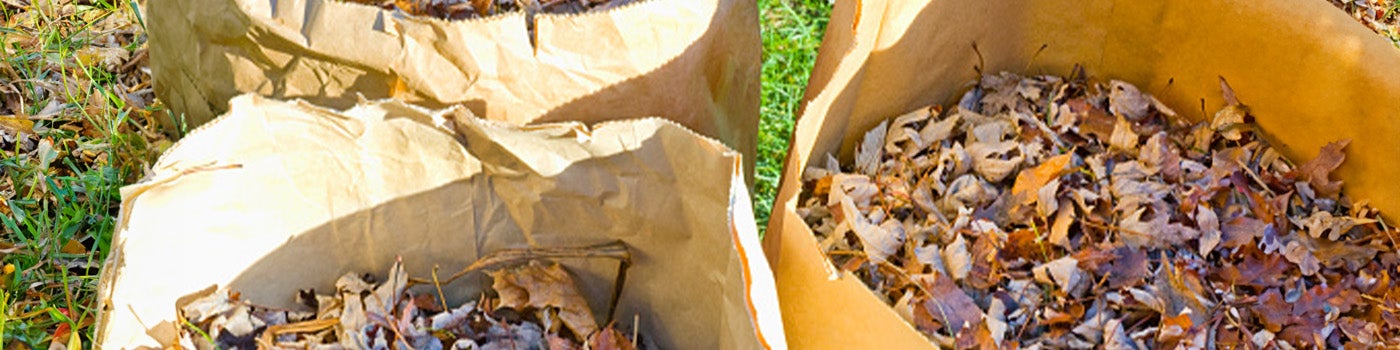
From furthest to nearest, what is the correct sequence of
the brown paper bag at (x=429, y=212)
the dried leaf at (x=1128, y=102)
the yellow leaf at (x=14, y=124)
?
the dried leaf at (x=1128, y=102)
the yellow leaf at (x=14, y=124)
the brown paper bag at (x=429, y=212)

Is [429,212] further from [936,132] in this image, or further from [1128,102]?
[1128,102]

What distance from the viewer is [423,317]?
149 centimetres

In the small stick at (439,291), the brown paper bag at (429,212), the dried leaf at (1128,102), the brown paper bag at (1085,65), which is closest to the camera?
the brown paper bag at (429,212)

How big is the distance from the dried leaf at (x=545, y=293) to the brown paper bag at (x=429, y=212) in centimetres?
4

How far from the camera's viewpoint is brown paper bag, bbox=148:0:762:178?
136cm

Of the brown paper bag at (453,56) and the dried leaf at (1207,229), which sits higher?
the brown paper bag at (453,56)

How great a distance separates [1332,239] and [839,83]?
697 mm

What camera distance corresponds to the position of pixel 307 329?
140cm

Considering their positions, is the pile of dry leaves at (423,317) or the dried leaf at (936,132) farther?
the dried leaf at (936,132)

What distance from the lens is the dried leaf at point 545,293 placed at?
4.87 feet

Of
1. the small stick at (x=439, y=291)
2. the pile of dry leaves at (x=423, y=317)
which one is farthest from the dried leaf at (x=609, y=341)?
the small stick at (x=439, y=291)

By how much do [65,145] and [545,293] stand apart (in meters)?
0.71

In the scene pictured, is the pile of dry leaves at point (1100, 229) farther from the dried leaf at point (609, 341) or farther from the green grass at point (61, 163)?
the green grass at point (61, 163)

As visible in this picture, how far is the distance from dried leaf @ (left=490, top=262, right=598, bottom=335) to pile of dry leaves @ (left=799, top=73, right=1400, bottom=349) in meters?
0.31
